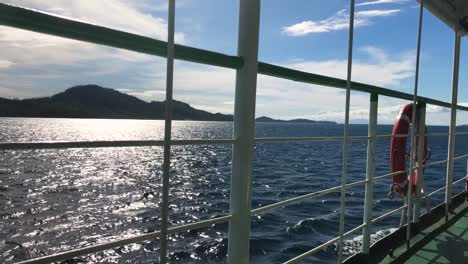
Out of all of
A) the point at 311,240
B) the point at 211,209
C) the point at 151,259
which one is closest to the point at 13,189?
the point at 211,209

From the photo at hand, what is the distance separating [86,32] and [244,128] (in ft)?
1.50

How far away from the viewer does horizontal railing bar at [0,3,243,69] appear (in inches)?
20.5

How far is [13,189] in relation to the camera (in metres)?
14.0

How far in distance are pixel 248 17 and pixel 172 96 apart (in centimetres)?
38

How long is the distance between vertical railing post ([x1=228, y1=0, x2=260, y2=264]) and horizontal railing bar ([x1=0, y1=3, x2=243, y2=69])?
0.16 metres

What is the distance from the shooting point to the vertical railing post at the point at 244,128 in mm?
916

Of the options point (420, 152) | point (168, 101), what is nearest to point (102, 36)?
point (168, 101)

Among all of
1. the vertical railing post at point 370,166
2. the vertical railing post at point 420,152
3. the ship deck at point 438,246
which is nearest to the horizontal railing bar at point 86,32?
the vertical railing post at point 370,166

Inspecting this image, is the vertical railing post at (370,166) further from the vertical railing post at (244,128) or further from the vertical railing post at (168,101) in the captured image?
the vertical railing post at (168,101)

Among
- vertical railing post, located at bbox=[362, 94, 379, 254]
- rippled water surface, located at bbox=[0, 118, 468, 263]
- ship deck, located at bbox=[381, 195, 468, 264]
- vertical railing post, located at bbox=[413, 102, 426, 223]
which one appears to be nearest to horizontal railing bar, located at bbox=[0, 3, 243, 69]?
vertical railing post, located at bbox=[362, 94, 379, 254]

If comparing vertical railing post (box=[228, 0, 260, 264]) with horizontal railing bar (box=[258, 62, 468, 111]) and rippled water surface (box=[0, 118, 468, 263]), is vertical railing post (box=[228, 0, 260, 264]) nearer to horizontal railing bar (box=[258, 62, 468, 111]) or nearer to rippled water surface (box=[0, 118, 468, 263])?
horizontal railing bar (box=[258, 62, 468, 111])

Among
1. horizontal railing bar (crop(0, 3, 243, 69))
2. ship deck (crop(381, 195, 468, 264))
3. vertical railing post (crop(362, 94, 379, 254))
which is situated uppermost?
horizontal railing bar (crop(0, 3, 243, 69))

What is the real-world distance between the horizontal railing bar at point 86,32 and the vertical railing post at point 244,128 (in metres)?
0.16

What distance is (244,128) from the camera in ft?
3.05
